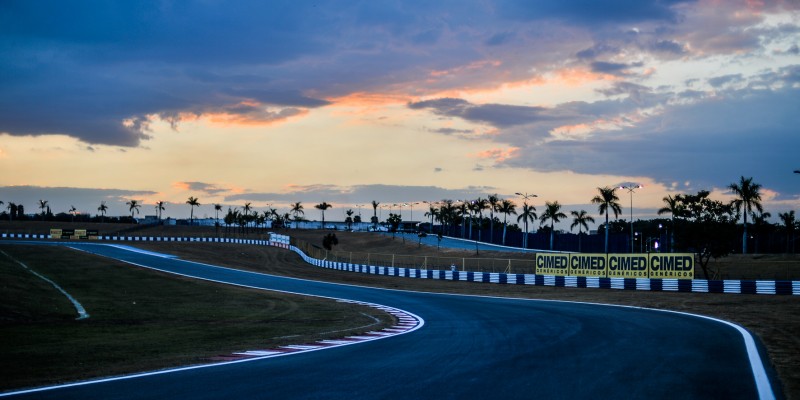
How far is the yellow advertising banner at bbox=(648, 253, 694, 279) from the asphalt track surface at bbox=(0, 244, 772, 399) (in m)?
24.8

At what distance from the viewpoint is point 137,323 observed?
80.2 ft

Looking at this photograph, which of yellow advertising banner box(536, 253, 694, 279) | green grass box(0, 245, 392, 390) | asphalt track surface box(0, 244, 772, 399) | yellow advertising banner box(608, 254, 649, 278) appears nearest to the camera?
asphalt track surface box(0, 244, 772, 399)

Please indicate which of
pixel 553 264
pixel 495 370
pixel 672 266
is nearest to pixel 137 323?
pixel 495 370

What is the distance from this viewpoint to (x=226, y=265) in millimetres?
73312

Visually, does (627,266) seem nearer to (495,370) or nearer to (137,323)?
(137,323)

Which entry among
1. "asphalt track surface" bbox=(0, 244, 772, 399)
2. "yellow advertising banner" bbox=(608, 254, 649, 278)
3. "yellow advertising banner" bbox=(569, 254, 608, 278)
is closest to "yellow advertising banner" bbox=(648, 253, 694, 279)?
"yellow advertising banner" bbox=(608, 254, 649, 278)

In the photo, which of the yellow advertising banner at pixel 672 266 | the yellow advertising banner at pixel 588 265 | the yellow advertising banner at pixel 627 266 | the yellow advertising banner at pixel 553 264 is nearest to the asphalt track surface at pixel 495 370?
the yellow advertising banner at pixel 672 266

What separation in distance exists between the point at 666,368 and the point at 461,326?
10.2 meters

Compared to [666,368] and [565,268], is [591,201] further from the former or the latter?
[666,368]

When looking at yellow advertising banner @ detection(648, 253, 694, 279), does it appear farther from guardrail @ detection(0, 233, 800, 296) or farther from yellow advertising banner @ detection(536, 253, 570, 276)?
yellow advertising banner @ detection(536, 253, 570, 276)

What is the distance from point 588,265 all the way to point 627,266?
3141mm

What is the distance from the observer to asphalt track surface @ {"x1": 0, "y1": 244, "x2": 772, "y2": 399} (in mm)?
9977

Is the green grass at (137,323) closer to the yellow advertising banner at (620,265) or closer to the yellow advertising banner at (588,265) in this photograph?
the yellow advertising banner at (620,265)

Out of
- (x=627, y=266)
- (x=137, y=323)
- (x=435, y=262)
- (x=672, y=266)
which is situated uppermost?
(x=672, y=266)
